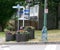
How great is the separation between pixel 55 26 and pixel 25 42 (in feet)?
56.5

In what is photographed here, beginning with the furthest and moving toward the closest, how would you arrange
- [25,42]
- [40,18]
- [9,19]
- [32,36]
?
[9,19] < [40,18] < [32,36] < [25,42]

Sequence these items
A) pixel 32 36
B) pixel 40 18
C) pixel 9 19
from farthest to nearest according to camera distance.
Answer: pixel 9 19 → pixel 40 18 → pixel 32 36

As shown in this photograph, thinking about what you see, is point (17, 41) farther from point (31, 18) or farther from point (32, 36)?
point (31, 18)

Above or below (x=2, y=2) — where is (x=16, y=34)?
below

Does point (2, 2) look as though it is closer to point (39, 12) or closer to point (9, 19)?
point (9, 19)

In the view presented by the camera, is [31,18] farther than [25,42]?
Yes

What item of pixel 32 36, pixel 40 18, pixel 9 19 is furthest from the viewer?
pixel 9 19

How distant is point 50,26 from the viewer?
36.4 m

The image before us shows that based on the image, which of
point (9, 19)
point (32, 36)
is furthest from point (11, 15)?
point (32, 36)

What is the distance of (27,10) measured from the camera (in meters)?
36.2

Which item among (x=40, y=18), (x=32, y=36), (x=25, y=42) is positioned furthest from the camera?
(x=40, y=18)

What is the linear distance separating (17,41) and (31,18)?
54.8 feet

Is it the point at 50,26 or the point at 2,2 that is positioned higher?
the point at 2,2

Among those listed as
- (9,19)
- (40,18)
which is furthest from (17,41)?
(9,19)
